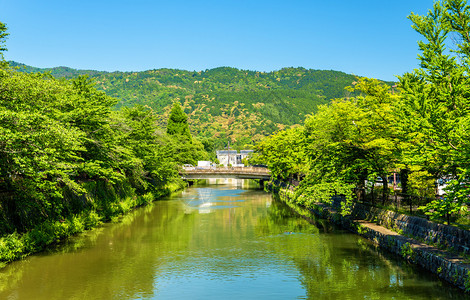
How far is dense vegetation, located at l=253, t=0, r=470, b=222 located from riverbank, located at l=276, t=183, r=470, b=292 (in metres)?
1.21

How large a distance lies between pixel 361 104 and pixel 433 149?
1561 cm

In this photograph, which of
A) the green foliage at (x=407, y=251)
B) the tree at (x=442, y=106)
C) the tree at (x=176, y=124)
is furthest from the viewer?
the tree at (x=176, y=124)

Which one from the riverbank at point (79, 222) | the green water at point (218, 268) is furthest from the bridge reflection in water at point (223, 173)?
the green water at point (218, 268)

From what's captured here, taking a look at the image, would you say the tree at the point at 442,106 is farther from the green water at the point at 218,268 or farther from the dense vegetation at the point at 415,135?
the green water at the point at 218,268

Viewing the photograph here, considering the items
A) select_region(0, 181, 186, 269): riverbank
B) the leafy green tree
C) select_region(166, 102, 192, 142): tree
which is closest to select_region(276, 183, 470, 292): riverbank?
the leafy green tree

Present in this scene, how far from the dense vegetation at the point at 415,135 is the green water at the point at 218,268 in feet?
11.3

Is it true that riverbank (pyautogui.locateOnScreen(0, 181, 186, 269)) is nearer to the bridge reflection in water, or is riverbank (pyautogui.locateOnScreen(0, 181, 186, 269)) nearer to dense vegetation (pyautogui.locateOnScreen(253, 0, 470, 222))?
dense vegetation (pyautogui.locateOnScreen(253, 0, 470, 222))

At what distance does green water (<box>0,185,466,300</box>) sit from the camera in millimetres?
17344

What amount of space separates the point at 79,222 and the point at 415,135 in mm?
22570

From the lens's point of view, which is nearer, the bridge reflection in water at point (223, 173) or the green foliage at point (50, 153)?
the green foliage at point (50, 153)

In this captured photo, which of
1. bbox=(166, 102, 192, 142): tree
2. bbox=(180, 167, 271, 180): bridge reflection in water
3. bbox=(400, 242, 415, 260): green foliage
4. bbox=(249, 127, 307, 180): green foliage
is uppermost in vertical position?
bbox=(166, 102, 192, 142): tree

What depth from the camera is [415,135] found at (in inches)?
746

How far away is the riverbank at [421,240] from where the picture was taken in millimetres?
16906

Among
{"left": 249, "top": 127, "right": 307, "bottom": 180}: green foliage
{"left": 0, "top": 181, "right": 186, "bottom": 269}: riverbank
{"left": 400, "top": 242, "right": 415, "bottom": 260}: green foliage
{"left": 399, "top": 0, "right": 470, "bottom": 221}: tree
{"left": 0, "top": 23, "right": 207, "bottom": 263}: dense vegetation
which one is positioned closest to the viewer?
{"left": 399, "top": 0, "right": 470, "bottom": 221}: tree
